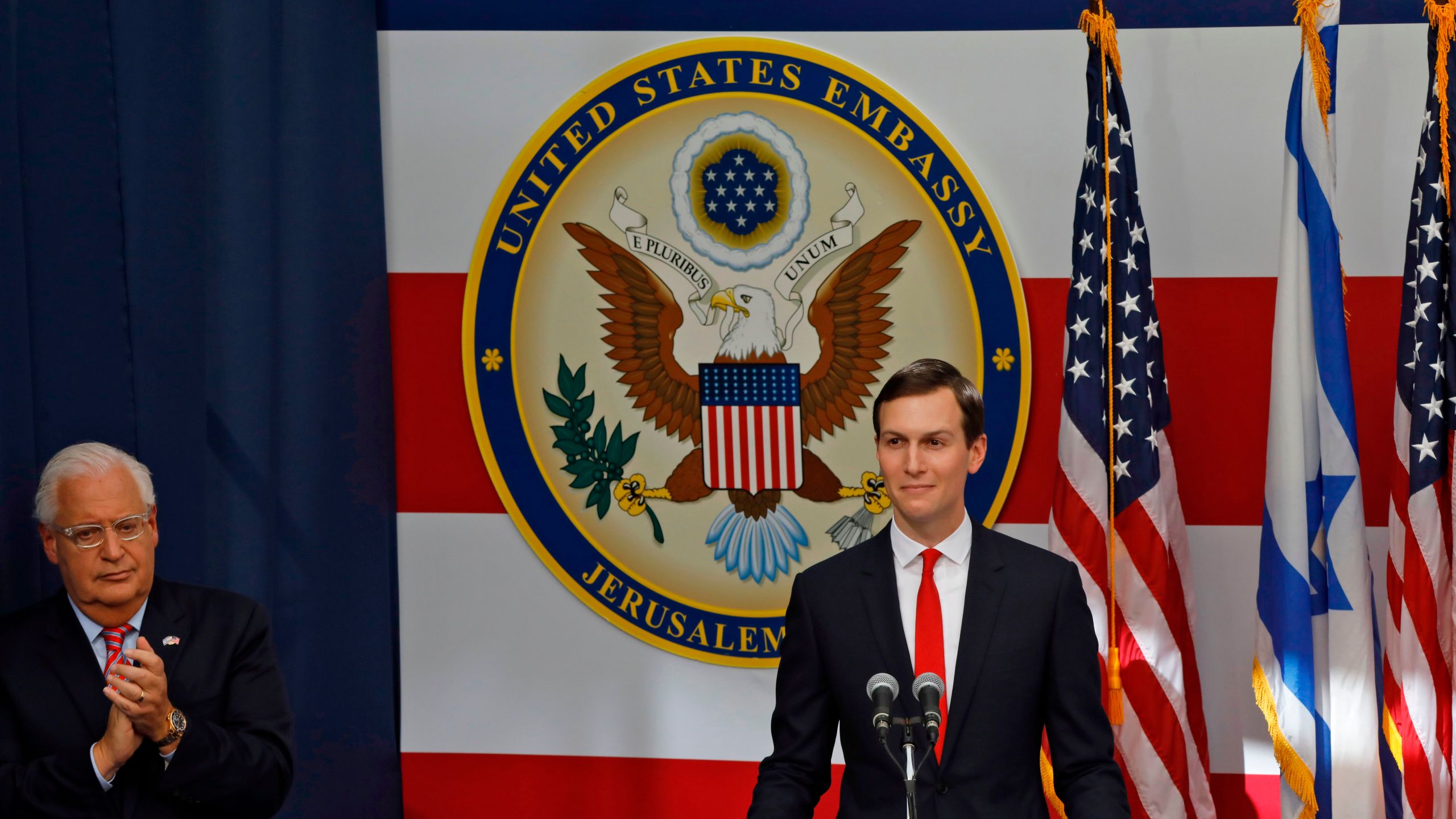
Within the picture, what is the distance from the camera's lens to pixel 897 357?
10.3ft

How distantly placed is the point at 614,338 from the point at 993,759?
1768mm

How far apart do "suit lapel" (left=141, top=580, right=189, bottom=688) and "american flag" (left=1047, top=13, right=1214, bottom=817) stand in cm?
181

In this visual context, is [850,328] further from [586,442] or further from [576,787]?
[576,787]

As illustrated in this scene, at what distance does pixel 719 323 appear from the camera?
319cm

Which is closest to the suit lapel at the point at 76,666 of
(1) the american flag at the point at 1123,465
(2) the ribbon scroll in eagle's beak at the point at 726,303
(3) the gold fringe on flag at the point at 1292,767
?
(2) the ribbon scroll in eagle's beak at the point at 726,303

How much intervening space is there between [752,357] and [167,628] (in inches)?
61.4

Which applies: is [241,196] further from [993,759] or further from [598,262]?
[993,759]

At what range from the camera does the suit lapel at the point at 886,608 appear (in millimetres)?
1779

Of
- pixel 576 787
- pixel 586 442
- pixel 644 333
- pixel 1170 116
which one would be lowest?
pixel 576 787

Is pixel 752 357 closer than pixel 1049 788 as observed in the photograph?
No

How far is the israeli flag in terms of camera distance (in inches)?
105

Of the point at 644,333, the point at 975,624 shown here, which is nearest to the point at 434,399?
the point at 644,333

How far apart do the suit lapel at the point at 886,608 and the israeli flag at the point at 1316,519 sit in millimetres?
1291

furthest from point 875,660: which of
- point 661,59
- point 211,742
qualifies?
point 661,59
